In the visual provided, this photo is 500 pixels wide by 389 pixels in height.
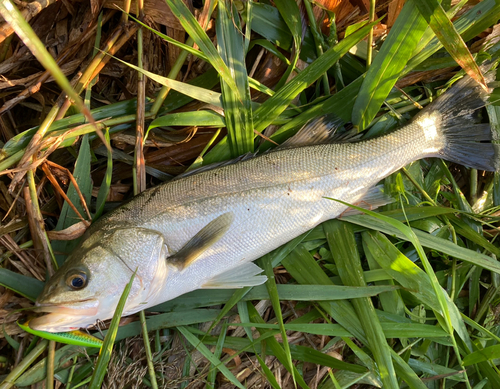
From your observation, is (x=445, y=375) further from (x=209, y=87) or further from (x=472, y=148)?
(x=209, y=87)

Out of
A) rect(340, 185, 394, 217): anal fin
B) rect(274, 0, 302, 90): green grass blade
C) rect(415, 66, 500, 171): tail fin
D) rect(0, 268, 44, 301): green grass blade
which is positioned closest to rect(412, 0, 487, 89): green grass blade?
rect(415, 66, 500, 171): tail fin

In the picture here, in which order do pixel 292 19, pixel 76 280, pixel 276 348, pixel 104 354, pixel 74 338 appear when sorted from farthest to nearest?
pixel 292 19 → pixel 276 348 → pixel 74 338 → pixel 76 280 → pixel 104 354

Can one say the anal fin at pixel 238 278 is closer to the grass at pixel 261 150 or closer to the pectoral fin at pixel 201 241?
the grass at pixel 261 150

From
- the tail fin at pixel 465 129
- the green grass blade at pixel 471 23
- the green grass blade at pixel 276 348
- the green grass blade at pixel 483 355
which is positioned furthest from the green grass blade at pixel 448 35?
the green grass blade at pixel 276 348

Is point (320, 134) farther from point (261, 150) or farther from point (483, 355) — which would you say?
point (483, 355)

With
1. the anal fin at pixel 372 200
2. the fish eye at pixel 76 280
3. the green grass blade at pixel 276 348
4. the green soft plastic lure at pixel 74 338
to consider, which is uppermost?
the anal fin at pixel 372 200

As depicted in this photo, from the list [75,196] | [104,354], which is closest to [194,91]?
[75,196]

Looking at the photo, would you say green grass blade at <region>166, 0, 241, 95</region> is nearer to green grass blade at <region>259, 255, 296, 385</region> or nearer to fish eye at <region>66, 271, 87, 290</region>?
green grass blade at <region>259, 255, 296, 385</region>
